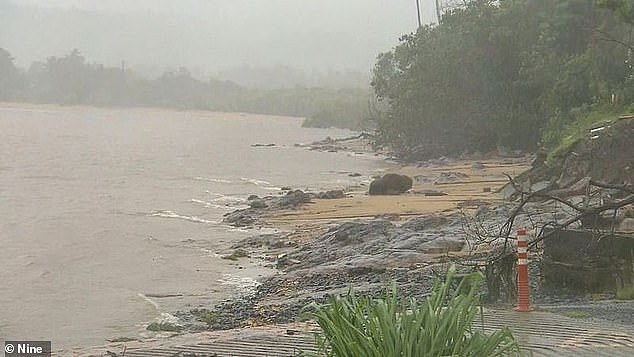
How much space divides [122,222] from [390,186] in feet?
33.7

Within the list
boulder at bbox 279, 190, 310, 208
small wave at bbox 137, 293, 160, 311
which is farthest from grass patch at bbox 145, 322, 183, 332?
boulder at bbox 279, 190, 310, 208

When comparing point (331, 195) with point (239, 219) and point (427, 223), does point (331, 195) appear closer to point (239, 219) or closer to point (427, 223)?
point (239, 219)

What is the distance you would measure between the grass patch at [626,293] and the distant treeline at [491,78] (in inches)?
1076

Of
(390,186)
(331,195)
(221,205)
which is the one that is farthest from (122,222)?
(390,186)

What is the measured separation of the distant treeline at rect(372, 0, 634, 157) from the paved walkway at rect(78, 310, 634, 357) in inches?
1165

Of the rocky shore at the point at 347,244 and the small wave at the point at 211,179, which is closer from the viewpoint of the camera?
the rocky shore at the point at 347,244

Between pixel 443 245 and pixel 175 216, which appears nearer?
pixel 443 245

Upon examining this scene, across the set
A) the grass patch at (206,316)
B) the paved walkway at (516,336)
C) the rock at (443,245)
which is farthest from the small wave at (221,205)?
the paved walkway at (516,336)

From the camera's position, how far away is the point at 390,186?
121ft

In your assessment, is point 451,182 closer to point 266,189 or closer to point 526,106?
point 266,189

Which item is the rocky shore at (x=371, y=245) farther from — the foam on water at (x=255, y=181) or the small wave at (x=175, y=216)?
the foam on water at (x=255, y=181)

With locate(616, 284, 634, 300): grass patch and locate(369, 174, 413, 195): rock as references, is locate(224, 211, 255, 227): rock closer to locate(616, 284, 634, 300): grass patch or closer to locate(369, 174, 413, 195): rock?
locate(369, 174, 413, 195): rock

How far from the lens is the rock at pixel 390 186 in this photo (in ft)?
120

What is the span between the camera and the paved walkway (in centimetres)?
859
